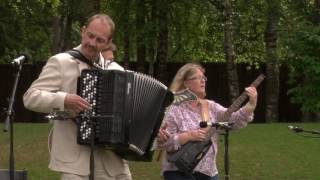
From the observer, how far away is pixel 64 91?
5098 mm

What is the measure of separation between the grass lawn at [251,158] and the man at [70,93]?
5.25 m

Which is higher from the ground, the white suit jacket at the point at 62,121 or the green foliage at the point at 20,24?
the green foliage at the point at 20,24

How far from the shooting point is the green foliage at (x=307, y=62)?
15328 millimetres

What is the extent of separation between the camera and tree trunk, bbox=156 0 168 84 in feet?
67.6

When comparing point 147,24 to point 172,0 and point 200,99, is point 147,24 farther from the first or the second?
point 200,99

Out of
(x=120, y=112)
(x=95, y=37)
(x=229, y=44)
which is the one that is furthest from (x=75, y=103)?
(x=229, y=44)

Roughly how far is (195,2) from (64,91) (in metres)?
16.8

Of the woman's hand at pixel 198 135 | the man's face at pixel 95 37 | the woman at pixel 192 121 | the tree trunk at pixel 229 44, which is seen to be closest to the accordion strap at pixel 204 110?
the woman at pixel 192 121

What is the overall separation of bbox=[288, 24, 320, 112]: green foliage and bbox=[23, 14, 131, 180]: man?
34.5ft

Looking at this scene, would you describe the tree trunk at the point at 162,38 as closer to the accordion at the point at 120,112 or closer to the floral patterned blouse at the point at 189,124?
the floral patterned blouse at the point at 189,124

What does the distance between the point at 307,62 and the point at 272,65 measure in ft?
20.9

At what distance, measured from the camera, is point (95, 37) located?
5078mm

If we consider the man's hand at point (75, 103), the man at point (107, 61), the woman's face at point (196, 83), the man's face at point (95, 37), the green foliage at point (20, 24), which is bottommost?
the man's hand at point (75, 103)

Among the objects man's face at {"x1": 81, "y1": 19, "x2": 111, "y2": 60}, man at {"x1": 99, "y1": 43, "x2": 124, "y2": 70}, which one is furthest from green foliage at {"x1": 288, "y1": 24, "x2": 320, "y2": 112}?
man's face at {"x1": 81, "y1": 19, "x2": 111, "y2": 60}
